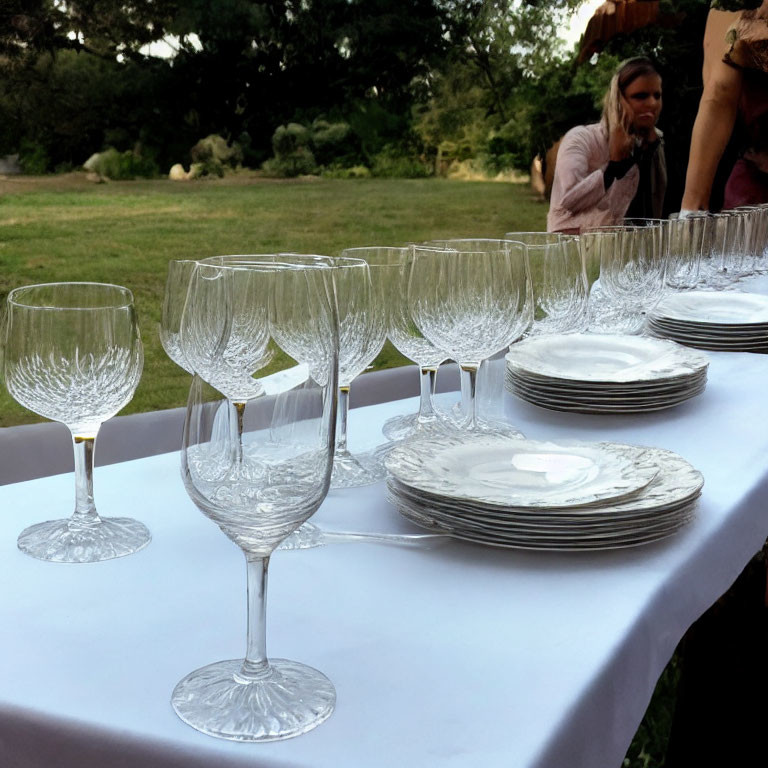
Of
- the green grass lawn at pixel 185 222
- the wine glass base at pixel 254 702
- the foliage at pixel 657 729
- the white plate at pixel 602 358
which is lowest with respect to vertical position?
the foliage at pixel 657 729

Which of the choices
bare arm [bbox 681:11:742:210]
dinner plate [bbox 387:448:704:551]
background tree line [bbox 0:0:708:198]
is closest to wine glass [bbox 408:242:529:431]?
dinner plate [bbox 387:448:704:551]

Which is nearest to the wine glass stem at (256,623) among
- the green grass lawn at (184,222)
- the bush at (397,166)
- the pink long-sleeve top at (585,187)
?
the pink long-sleeve top at (585,187)

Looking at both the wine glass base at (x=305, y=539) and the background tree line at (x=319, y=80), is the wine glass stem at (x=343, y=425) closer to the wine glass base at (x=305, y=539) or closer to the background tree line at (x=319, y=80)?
the wine glass base at (x=305, y=539)

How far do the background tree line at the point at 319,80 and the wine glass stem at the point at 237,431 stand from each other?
6250 millimetres

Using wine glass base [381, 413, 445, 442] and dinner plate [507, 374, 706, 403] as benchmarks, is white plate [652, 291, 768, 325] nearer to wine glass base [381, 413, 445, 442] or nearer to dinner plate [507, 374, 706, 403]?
dinner plate [507, 374, 706, 403]

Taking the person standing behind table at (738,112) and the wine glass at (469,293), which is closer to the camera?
the wine glass at (469,293)

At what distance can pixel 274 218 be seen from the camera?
789 cm

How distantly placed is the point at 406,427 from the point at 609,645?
0.58 m

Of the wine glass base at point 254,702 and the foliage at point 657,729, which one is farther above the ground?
the wine glass base at point 254,702

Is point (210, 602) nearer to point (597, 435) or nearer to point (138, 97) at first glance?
point (597, 435)

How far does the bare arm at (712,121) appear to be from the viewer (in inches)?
207

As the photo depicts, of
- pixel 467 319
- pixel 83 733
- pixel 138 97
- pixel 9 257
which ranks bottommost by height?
pixel 9 257

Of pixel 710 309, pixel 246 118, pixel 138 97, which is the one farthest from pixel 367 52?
pixel 710 309

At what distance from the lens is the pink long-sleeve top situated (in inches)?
203
